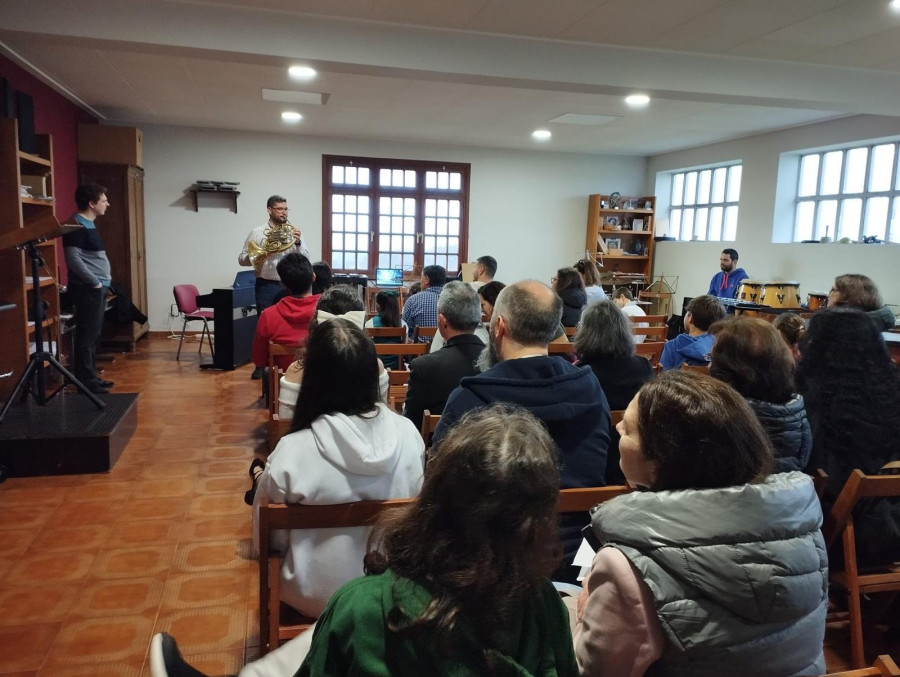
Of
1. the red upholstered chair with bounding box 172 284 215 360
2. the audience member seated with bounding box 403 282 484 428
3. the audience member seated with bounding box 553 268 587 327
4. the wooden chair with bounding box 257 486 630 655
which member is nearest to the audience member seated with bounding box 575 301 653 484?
the audience member seated with bounding box 403 282 484 428

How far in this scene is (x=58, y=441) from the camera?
334 centimetres

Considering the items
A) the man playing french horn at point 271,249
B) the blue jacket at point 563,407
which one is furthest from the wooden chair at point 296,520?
the man playing french horn at point 271,249

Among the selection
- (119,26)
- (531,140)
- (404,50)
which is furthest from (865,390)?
(531,140)

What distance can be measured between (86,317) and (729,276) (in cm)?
645

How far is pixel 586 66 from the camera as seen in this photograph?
4445 millimetres

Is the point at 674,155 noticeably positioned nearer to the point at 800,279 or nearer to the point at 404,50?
the point at 800,279

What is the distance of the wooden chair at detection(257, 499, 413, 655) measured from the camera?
1.38 meters

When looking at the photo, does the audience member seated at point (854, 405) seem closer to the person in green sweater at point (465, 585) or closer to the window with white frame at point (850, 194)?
the person in green sweater at point (465, 585)

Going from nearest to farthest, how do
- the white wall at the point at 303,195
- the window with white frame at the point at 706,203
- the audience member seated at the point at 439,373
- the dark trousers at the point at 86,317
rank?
1. the audience member seated at the point at 439,373
2. the dark trousers at the point at 86,317
3. the white wall at the point at 303,195
4. the window with white frame at the point at 706,203

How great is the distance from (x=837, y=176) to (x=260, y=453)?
6.69m

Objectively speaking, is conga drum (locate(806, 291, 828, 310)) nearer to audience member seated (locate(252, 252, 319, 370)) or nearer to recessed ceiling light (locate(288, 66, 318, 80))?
audience member seated (locate(252, 252, 319, 370))

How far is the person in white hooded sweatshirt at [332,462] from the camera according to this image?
4.96ft

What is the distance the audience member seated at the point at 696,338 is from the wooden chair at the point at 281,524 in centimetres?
215

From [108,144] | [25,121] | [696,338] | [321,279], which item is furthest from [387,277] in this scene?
[696,338]
